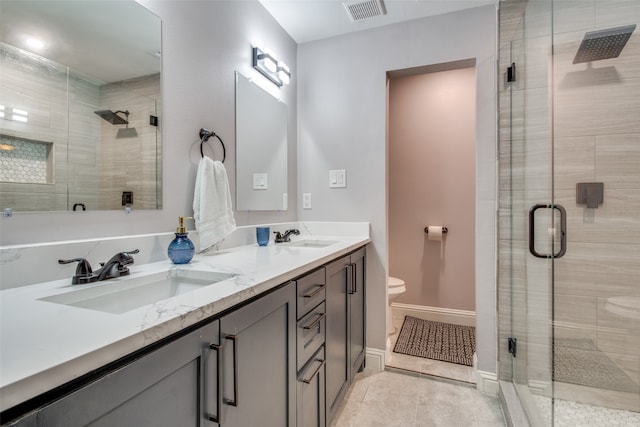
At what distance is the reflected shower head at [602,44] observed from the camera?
1640 mm

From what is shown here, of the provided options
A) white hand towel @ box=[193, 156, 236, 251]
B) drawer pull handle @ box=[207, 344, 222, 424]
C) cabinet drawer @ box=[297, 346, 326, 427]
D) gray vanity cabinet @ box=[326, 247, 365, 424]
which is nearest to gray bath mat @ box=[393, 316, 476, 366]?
gray vanity cabinet @ box=[326, 247, 365, 424]

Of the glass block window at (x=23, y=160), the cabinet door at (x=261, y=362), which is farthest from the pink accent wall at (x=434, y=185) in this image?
the glass block window at (x=23, y=160)

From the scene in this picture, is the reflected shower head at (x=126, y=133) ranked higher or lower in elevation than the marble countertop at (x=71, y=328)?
higher

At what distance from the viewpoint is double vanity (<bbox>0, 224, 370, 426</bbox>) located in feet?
1.39

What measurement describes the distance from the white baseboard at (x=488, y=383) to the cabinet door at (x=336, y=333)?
0.84 m

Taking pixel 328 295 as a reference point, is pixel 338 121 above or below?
above

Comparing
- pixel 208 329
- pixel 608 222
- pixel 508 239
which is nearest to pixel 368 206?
pixel 508 239

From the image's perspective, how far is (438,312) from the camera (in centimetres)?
Answer: 284

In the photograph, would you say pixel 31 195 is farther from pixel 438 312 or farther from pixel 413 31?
pixel 438 312

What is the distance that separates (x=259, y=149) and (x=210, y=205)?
69cm

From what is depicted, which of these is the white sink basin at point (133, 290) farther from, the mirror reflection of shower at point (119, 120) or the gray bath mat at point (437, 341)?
the gray bath mat at point (437, 341)

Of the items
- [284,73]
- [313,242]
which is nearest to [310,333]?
[313,242]

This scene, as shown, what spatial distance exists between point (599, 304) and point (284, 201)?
1954 millimetres

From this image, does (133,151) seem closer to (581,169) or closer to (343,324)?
(343,324)
